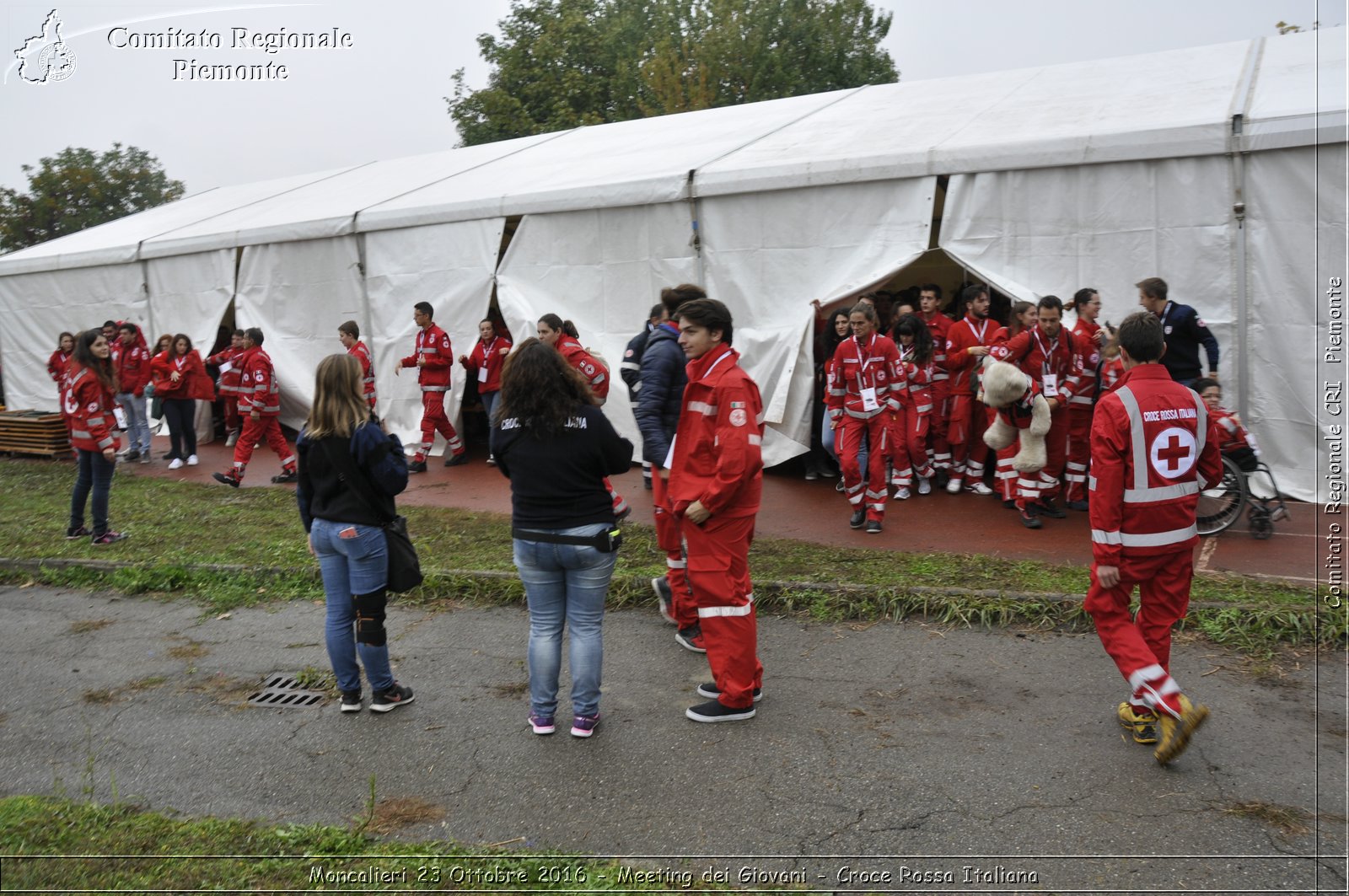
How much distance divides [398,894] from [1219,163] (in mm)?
7846

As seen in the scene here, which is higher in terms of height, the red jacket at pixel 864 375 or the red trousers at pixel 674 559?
the red jacket at pixel 864 375

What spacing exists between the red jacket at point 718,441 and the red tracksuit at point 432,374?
7647 mm

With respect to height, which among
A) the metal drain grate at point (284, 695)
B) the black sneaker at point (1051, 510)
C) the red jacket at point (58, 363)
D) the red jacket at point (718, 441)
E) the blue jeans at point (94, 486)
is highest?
the red jacket at point (58, 363)

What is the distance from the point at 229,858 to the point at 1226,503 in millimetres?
6743

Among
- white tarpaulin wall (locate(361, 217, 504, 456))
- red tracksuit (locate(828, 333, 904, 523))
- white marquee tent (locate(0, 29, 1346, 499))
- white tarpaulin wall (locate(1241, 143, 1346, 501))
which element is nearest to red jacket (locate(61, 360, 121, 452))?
white tarpaulin wall (locate(361, 217, 504, 456))

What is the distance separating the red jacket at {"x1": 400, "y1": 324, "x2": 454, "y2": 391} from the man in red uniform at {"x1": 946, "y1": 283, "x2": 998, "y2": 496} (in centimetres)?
582

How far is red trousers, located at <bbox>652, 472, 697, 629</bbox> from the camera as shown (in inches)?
229

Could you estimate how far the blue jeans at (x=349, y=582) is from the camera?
15.7 ft

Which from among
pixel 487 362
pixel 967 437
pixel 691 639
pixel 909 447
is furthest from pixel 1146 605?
pixel 487 362

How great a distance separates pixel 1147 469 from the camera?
13.6 ft

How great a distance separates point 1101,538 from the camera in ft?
13.8

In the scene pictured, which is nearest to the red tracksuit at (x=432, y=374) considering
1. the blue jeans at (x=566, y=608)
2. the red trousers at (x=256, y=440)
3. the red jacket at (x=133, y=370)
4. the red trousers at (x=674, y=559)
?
the red trousers at (x=256, y=440)

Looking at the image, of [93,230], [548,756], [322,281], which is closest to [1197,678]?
[548,756]

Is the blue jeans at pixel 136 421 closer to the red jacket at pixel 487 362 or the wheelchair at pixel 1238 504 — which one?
the red jacket at pixel 487 362
